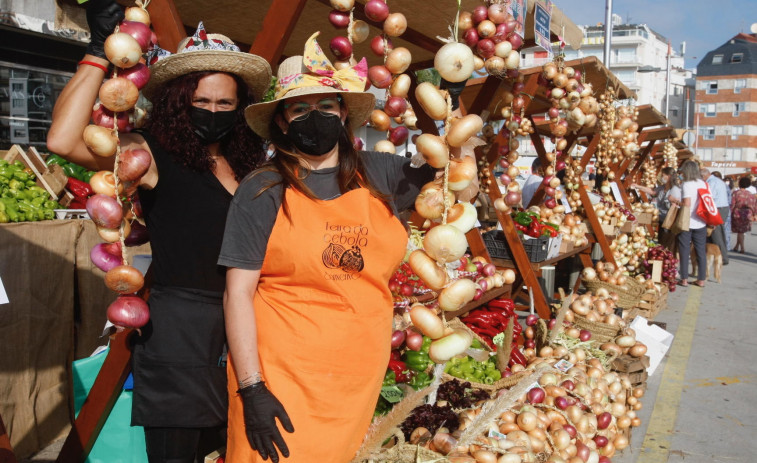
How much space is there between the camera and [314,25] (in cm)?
400

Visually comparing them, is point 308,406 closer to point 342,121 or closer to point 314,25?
point 342,121

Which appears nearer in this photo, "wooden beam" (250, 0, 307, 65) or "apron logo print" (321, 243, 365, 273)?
"apron logo print" (321, 243, 365, 273)

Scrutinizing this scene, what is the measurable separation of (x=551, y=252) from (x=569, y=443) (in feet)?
10.1

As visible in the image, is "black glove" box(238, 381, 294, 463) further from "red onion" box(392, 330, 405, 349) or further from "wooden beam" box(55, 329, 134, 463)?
"red onion" box(392, 330, 405, 349)

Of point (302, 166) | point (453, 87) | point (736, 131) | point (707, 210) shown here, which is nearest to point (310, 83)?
point (302, 166)

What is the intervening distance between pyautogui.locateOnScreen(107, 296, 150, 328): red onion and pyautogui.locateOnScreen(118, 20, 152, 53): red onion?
871mm

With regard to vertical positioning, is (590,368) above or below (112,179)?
below

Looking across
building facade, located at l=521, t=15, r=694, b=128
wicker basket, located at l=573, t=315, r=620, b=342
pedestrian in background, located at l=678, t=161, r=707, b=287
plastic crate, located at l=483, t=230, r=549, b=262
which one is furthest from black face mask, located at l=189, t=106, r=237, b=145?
building facade, located at l=521, t=15, r=694, b=128

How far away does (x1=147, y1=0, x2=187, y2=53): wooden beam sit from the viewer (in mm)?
2135

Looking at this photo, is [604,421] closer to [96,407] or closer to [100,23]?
[96,407]

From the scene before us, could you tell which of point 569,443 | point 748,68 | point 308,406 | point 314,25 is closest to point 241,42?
point 314,25

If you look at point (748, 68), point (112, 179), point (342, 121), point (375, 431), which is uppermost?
point (748, 68)

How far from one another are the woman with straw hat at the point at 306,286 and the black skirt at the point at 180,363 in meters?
0.17

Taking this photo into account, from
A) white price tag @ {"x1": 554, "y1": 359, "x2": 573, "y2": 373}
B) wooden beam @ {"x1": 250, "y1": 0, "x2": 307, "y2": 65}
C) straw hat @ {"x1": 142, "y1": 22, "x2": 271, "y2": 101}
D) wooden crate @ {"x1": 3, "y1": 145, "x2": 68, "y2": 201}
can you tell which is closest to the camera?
straw hat @ {"x1": 142, "y1": 22, "x2": 271, "y2": 101}
